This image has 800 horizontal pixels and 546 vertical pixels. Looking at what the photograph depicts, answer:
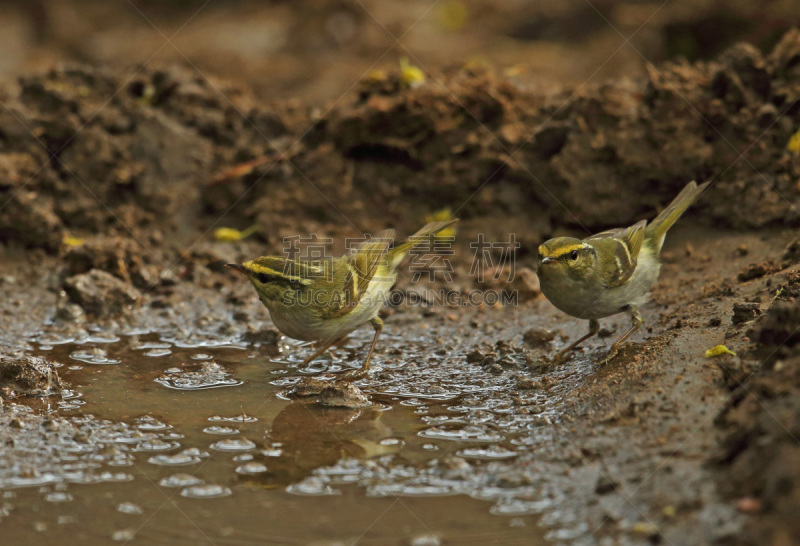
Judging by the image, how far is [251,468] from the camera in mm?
5109

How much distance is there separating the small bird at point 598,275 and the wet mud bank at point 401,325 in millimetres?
365

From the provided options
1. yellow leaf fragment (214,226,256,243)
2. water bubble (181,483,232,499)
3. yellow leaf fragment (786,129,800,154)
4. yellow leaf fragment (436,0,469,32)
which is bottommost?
water bubble (181,483,232,499)

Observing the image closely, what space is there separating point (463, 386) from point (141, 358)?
2970mm

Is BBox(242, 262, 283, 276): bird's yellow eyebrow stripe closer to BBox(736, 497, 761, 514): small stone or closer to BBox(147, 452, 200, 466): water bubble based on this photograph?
BBox(147, 452, 200, 466): water bubble

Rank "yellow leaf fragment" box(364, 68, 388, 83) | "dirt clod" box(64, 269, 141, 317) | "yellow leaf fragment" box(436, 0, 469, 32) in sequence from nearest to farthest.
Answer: "dirt clod" box(64, 269, 141, 317) → "yellow leaf fragment" box(364, 68, 388, 83) → "yellow leaf fragment" box(436, 0, 469, 32)

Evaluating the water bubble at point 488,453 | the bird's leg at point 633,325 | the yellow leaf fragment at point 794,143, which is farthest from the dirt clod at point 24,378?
the yellow leaf fragment at point 794,143

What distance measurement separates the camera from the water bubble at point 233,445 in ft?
17.7

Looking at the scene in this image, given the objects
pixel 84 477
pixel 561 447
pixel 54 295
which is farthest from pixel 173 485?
pixel 54 295

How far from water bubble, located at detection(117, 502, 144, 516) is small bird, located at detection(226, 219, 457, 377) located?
8.29 feet

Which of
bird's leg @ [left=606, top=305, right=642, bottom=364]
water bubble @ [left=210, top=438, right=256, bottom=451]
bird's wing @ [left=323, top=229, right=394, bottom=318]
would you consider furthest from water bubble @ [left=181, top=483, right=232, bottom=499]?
bird's leg @ [left=606, top=305, right=642, bottom=364]

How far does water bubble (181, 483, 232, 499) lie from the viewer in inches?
188

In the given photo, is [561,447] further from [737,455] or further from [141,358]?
[141,358]

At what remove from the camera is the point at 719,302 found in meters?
6.99

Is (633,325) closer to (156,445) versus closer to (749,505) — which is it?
(749,505)
